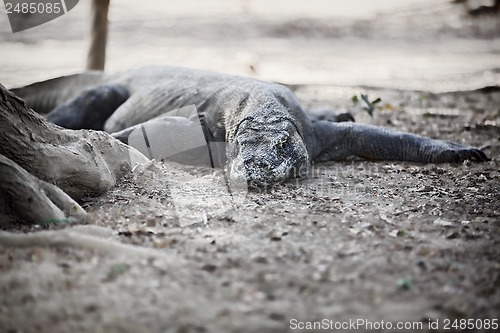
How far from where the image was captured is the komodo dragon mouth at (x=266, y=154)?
427 cm

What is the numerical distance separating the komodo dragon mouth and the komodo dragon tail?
131 inches

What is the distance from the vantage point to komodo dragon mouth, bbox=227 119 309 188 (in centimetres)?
427

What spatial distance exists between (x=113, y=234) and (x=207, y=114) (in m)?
2.55

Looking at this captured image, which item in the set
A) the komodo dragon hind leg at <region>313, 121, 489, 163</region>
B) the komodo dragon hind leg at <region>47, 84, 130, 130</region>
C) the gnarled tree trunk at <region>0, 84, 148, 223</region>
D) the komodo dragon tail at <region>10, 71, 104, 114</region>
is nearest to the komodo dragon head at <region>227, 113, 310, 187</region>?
the komodo dragon hind leg at <region>313, 121, 489, 163</region>

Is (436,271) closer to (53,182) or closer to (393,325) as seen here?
(393,325)

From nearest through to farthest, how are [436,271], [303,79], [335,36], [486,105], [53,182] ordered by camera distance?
1. [436,271]
2. [53,182]
3. [486,105]
4. [303,79]
5. [335,36]

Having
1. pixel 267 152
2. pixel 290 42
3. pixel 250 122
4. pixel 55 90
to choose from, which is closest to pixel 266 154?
pixel 267 152

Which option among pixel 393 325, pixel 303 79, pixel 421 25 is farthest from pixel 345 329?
pixel 421 25

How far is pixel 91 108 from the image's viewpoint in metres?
6.39

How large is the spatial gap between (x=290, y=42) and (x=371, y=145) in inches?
309

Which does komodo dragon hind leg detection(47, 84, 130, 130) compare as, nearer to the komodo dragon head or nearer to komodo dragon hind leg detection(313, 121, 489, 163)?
the komodo dragon head

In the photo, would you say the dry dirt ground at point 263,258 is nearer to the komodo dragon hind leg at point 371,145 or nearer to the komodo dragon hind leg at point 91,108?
the komodo dragon hind leg at point 371,145

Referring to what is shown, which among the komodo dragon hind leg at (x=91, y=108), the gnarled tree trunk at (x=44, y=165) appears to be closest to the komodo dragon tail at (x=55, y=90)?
the komodo dragon hind leg at (x=91, y=108)

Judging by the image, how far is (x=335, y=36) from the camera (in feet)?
43.5
